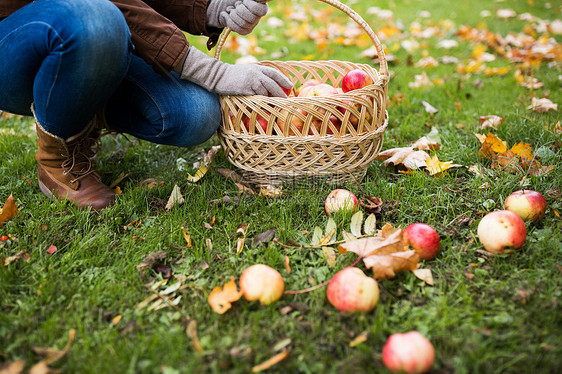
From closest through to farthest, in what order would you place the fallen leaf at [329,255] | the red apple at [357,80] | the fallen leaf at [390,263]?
the fallen leaf at [390,263]
the fallen leaf at [329,255]
the red apple at [357,80]

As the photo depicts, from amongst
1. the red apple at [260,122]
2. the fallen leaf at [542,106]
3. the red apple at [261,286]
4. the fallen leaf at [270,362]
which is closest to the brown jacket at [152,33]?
the red apple at [260,122]

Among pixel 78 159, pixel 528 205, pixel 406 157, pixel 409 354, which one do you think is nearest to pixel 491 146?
pixel 406 157

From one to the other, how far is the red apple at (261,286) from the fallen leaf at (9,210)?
103cm

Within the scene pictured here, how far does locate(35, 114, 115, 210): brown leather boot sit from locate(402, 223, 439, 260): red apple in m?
1.21

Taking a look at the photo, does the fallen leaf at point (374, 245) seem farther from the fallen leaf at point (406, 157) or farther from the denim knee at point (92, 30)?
the denim knee at point (92, 30)

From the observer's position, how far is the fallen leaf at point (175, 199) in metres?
1.78

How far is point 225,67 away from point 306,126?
1.39 ft

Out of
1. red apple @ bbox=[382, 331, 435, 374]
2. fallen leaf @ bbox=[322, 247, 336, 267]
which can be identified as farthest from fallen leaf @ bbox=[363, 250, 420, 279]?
red apple @ bbox=[382, 331, 435, 374]

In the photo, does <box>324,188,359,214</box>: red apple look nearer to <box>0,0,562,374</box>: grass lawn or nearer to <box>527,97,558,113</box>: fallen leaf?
<box>0,0,562,374</box>: grass lawn

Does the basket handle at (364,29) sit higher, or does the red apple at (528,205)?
the basket handle at (364,29)

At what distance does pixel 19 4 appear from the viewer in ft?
5.29

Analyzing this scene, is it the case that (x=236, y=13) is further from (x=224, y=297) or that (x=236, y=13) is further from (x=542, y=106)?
(x=542, y=106)

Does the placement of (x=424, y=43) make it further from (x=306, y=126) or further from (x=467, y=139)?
(x=306, y=126)

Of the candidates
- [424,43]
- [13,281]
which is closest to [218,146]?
[13,281]
